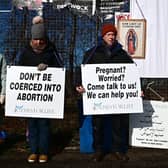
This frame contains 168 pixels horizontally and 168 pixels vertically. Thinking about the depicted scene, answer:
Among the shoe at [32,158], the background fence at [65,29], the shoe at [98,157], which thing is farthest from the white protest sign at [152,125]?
the shoe at [32,158]

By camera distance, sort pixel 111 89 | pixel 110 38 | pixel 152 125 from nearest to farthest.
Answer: pixel 110 38 < pixel 111 89 < pixel 152 125

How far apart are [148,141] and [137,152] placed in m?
0.26

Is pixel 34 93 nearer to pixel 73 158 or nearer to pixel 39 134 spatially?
pixel 39 134

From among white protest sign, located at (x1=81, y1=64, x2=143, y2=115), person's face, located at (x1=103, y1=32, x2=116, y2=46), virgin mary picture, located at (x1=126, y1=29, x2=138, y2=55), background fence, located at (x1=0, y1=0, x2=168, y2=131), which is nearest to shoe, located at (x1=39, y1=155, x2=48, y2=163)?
white protest sign, located at (x1=81, y1=64, x2=143, y2=115)

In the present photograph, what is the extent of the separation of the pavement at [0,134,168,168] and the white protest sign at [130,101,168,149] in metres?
0.18

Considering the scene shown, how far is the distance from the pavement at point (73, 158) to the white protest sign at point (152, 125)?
0.18 meters

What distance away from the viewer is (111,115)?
9.01 metres

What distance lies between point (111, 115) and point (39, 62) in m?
1.38

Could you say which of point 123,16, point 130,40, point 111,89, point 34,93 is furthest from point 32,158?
point 123,16

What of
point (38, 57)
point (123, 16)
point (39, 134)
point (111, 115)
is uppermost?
point (123, 16)

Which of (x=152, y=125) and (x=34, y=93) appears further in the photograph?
(x=152, y=125)

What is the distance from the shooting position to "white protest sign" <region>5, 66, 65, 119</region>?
870 cm

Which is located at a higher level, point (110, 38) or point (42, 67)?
point (110, 38)

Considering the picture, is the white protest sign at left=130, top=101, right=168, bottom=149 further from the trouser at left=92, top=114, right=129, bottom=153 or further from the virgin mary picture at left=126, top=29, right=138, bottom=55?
A: the virgin mary picture at left=126, top=29, right=138, bottom=55
